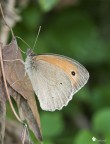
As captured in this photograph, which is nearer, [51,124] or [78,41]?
[51,124]

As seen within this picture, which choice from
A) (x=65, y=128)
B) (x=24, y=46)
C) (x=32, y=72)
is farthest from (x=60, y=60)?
(x=65, y=128)

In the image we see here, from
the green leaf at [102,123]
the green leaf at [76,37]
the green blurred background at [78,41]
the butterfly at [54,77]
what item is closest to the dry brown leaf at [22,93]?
the butterfly at [54,77]

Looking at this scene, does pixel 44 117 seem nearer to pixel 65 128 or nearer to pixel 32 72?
pixel 65 128

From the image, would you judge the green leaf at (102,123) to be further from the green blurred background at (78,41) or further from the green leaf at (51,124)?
the green blurred background at (78,41)

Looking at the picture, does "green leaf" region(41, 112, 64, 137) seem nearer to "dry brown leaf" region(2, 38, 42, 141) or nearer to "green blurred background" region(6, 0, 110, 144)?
"green blurred background" region(6, 0, 110, 144)

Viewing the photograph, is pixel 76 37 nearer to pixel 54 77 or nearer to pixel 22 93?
pixel 54 77

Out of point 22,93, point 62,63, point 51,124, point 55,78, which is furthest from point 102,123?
point 22,93

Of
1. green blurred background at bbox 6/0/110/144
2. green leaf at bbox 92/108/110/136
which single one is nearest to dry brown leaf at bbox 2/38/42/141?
green leaf at bbox 92/108/110/136
